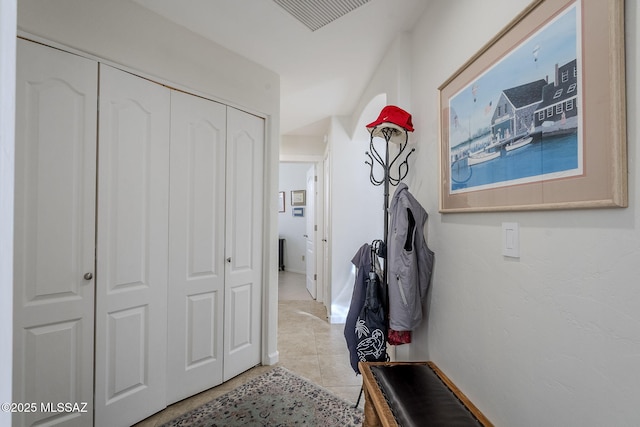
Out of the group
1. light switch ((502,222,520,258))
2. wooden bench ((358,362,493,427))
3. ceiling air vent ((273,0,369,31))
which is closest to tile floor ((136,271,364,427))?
wooden bench ((358,362,493,427))

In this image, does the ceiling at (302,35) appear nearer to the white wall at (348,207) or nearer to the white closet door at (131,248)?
the white closet door at (131,248)

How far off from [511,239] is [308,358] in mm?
2155

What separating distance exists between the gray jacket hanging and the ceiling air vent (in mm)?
1137

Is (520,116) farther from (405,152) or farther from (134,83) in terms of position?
(134,83)

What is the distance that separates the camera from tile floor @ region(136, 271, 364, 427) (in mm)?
1986

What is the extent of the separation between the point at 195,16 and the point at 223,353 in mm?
2368

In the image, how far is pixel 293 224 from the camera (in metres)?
7.02

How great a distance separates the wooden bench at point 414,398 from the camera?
107cm

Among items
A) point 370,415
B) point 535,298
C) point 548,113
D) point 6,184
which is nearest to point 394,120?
point 548,113

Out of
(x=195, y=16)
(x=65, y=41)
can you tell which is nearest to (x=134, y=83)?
(x=65, y=41)

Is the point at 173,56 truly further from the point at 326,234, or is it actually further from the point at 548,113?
the point at 326,234

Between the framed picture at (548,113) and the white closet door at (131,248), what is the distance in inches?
70.4

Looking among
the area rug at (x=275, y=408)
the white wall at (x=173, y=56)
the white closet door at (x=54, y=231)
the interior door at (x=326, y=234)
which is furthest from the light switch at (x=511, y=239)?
the interior door at (x=326, y=234)

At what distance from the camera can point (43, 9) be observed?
1395mm
